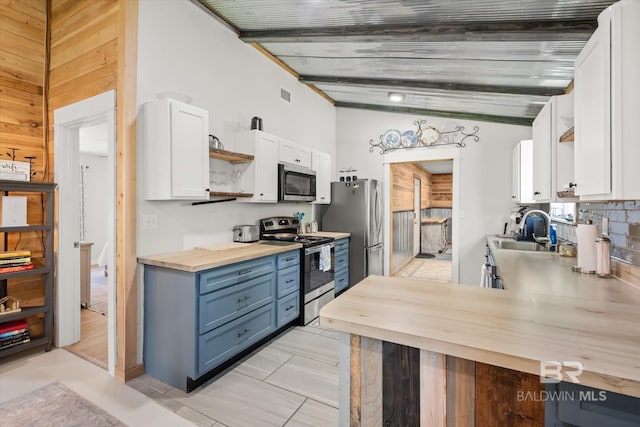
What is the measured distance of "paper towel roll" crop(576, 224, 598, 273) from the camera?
1.85 metres

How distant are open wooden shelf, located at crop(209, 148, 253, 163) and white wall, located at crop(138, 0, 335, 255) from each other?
0.22m

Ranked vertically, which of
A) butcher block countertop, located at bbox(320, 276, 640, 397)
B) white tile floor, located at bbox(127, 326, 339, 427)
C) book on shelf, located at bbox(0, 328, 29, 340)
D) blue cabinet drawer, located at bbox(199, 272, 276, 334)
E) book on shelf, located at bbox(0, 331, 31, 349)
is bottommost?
white tile floor, located at bbox(127, 326, 339, 427)

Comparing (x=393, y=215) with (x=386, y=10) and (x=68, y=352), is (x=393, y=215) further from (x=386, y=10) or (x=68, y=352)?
(x=68, y=352)

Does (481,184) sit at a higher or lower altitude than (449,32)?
lower

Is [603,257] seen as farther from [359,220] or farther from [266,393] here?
[359,220]

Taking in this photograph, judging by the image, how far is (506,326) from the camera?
1003mm

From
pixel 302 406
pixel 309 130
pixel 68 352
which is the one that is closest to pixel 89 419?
pixel 68 352

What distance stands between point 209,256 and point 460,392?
2.03m

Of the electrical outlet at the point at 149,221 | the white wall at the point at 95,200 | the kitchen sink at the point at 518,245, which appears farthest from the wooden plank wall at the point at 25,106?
the kitchen sink at the point at 518,245

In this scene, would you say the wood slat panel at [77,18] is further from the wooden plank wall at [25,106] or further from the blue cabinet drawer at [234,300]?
the blue cabinet drawer at [234,300]

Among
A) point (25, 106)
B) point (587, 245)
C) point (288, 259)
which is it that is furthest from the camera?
point (288, 259)

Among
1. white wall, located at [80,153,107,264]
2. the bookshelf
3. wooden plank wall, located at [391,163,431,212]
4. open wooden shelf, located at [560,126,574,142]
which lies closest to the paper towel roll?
open wooden shelf, located at [560,126,574,142]

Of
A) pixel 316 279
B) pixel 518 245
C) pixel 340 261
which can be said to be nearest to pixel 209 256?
pixel 316 279

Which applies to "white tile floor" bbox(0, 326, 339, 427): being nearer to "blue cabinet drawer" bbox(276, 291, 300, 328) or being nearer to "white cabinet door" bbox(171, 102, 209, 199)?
"blue cabinet drawer" bbox(276, 291, 300, 328)
